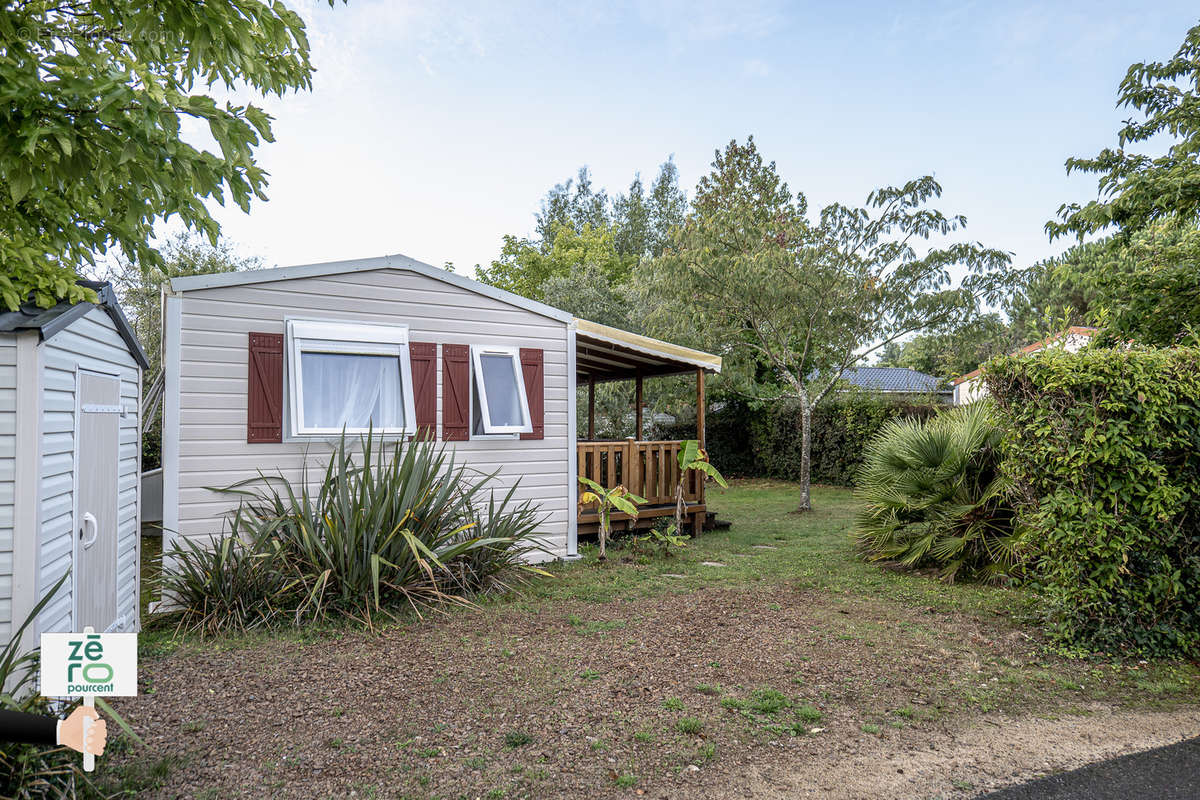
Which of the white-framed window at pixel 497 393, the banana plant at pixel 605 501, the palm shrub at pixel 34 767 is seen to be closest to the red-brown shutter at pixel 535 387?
the white-framed window at pixel 497 393

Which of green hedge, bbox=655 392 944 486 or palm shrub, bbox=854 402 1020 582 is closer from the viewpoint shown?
palm shrub, bbox=854 402 1020 582

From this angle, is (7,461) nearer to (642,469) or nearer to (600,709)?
(600,709)

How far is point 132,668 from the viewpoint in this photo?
4.98 ft

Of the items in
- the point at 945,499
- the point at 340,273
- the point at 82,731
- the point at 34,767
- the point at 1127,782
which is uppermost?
the point at 340,273

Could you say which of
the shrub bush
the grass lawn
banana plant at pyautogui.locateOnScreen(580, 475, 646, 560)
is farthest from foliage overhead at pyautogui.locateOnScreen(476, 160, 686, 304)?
the grass lawn

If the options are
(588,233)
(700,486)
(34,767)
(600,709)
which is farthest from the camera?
(588,233)

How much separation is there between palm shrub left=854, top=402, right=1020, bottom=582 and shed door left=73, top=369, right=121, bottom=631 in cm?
673

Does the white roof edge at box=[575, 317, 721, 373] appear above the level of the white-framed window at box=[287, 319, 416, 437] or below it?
above

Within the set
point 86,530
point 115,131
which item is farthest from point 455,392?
point 115,131

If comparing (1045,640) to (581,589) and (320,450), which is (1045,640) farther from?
(320,450)

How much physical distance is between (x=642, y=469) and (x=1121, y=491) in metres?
5.66

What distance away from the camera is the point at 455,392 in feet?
22.8

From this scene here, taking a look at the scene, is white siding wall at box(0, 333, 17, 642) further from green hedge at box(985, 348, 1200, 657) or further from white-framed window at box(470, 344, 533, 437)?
green hedge at box(985, 348, 1200, 657)

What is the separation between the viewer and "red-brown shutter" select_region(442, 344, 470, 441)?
6895 millimetres
